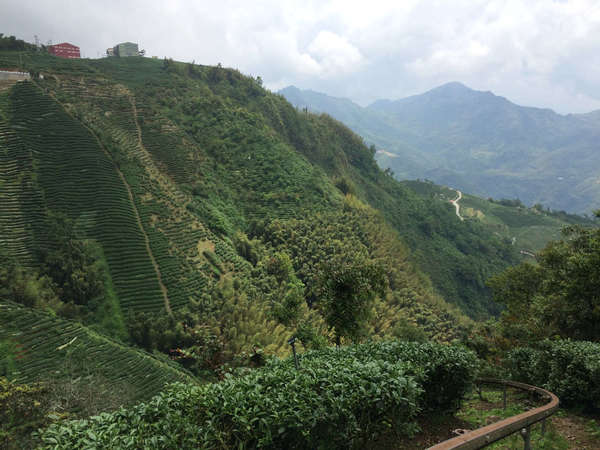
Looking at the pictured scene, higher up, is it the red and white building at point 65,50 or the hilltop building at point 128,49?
the hilltop building at point 128,49

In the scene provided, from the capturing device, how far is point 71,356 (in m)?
13.8

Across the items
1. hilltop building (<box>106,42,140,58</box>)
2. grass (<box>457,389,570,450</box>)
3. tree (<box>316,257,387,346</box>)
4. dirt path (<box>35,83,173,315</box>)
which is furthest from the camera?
hilltop building (<box>106,42,140,58</box>)

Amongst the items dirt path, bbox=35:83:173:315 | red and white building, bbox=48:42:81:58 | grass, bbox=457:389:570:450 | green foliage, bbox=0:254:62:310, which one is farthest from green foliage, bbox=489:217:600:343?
red and white building, bbox=48:42:81:58

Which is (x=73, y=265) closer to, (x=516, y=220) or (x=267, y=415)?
(x=267, y=415)

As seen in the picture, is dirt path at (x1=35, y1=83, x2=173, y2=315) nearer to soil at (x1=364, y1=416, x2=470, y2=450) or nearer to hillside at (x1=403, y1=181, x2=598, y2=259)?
soil at (x1=364, y1=416, x2=470, y2=450)

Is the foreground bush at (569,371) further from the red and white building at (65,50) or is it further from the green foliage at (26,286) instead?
the red and white building at (65,50)

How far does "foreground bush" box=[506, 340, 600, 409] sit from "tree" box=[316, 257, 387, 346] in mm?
4597

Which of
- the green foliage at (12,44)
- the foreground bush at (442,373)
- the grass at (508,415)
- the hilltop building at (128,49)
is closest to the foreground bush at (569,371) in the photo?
the grass at (508,415)

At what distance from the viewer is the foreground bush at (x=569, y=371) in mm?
6941

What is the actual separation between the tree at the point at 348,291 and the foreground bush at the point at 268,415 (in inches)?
230

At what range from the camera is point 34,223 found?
64.9ft

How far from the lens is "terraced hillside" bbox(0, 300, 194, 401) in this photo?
13.0 metres

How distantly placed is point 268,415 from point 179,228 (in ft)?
74.6

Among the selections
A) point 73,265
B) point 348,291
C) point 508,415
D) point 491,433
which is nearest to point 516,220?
point 348,291
